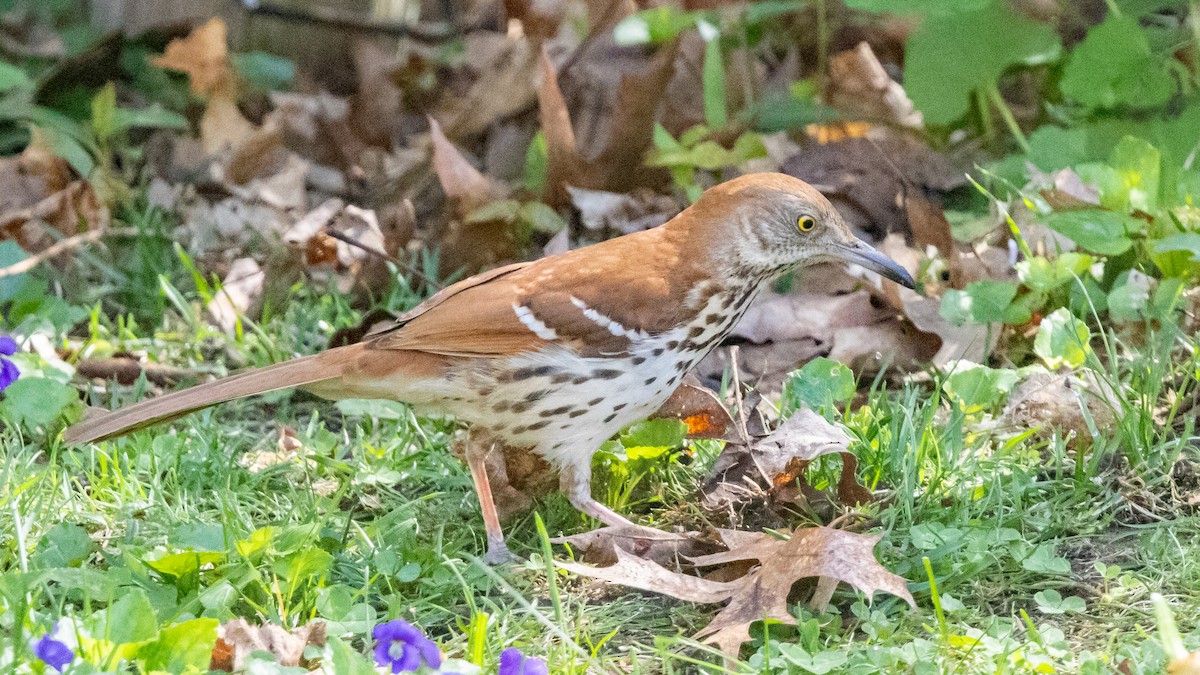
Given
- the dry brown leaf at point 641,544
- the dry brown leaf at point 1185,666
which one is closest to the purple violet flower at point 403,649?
the dry brown leaf at point 641,544

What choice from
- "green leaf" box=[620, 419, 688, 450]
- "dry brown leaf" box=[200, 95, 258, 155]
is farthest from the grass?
"dry brown leaf" box=[200, 95, 258, 155]

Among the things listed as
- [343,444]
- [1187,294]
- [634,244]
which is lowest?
[343,444]

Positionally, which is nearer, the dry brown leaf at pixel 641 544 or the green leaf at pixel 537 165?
the dry brown leaf at pixel 641 544

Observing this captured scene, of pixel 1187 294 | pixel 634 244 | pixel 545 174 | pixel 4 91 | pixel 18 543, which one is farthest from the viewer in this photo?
pixel 4 91

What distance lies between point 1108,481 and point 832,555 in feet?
2.80

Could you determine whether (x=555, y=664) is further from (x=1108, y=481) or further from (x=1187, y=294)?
(x=1187, y=294)

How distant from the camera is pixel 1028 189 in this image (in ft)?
13.6

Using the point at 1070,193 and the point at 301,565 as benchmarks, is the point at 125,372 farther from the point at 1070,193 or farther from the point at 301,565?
the point at 1070,193

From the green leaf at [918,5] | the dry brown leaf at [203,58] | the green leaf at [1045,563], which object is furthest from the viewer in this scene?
the dry brown leaf at [203,58]

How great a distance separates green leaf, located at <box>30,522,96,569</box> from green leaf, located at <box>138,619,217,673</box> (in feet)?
2.06

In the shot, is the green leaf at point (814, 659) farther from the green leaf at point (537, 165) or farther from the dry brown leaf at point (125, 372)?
the green leaf at point (537, 165)

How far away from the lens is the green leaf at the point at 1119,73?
14.8 feet

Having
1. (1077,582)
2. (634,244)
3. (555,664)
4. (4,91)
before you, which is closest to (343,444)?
(634,244)

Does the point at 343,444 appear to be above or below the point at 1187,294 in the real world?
below
